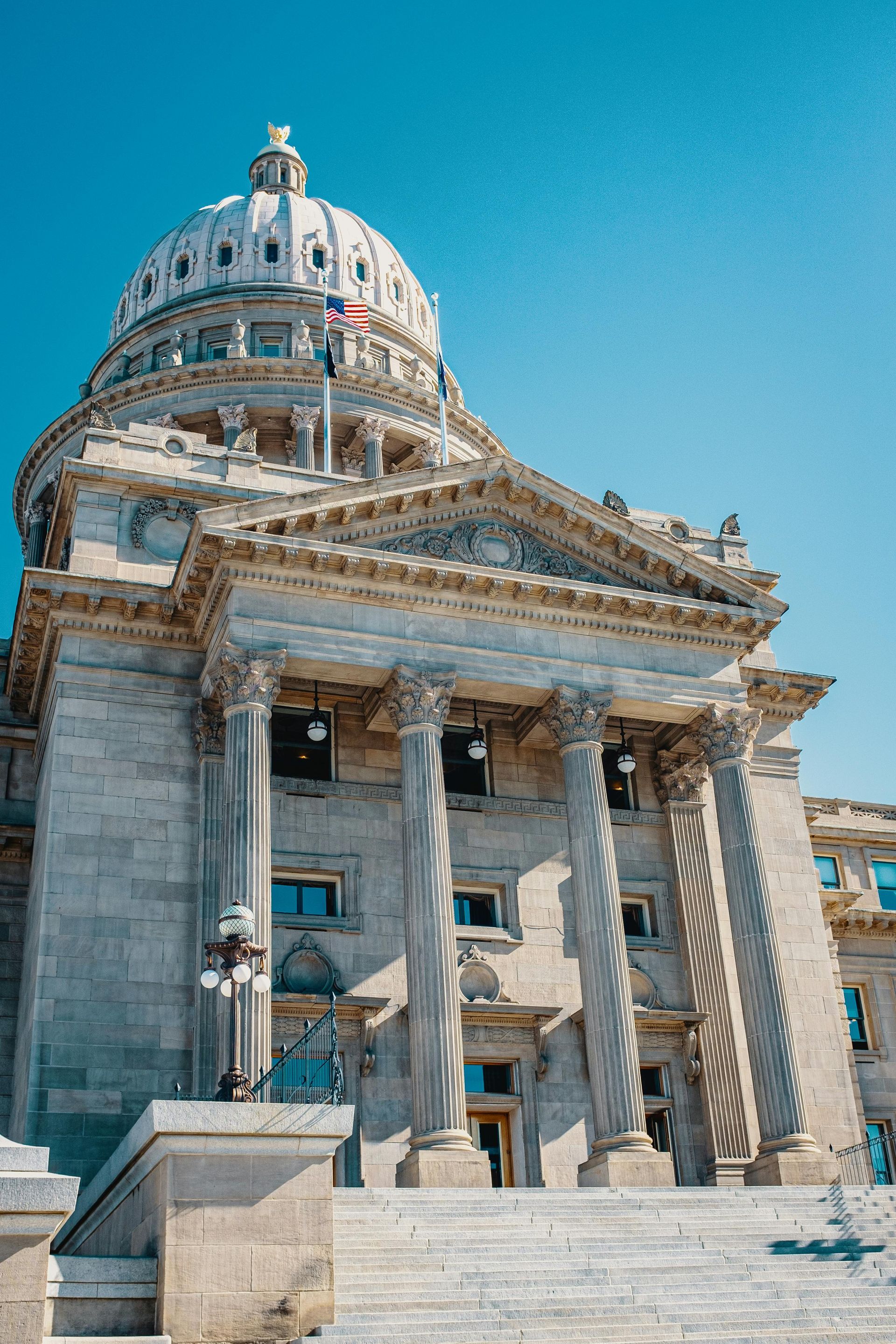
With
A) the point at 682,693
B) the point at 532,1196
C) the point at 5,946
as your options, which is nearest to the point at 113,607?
the point at 5,946

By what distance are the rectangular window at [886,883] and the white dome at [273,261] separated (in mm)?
32102

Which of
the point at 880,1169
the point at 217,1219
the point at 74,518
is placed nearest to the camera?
the point at 217,1219

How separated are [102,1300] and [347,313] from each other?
32449 mm

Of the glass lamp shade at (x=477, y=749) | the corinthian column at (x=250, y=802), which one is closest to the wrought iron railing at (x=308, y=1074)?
the corinthian column at (x=250, y=802)

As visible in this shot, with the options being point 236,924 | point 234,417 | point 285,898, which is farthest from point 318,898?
point 234,417

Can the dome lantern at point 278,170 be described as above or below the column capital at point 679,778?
above

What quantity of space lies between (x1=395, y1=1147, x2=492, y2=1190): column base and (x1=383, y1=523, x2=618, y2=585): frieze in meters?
12.6

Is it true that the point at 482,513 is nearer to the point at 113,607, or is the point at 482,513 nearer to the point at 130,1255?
the point at 113,607

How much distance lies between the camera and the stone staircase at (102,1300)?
1683 centimetres

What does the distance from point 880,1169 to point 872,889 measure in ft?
31.5

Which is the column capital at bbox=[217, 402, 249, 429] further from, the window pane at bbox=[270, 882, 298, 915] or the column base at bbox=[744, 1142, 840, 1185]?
the column base at bbox=[744, 1142, 840, 1185]

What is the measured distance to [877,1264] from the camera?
21.8 m

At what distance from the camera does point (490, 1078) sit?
32.4 meters

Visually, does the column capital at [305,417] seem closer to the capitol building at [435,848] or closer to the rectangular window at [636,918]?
the capitol building at [435,848]
